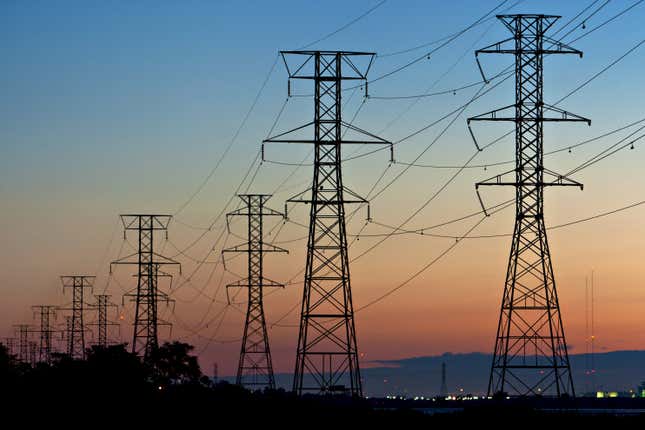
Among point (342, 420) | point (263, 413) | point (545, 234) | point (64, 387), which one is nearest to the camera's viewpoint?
point (545, 234)

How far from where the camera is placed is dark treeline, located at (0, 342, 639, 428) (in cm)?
8944

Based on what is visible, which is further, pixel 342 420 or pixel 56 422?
pixel 56 422

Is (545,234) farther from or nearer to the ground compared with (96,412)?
farther from the ground

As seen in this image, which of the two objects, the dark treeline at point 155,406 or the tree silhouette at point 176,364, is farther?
the tree silhouette at point 176,364

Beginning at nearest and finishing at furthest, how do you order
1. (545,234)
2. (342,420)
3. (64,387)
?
(545,234) < (342,420) < (64,387)

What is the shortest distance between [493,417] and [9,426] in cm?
3266

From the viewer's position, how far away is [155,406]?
102500 mm

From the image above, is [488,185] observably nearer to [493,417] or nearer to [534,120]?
[534,120]

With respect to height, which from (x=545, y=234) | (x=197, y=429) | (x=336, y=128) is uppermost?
(x=336, y=128)

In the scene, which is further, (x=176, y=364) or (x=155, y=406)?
(x=176, y=364)

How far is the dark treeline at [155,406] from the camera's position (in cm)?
8944

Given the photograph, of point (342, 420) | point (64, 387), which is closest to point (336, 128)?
point (342, 420)

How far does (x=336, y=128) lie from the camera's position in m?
83.9

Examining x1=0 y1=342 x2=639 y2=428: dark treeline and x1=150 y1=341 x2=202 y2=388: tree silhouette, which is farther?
x1=150 y1=341 x2=202 y2=388: tree silhouette
